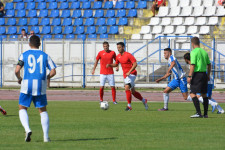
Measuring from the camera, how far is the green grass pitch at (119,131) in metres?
10.0

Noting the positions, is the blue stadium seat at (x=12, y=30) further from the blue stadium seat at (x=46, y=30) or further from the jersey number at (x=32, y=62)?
the jersey number at (x=32, y=62)

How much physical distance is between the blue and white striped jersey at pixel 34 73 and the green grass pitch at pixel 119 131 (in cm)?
92

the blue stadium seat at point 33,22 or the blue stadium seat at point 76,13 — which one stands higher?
the blue stadium seat at point 76,13

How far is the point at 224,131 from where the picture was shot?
12.2 meters

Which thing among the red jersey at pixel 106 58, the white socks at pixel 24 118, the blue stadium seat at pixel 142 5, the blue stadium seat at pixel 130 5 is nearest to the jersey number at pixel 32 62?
the white socks at pixel 24 118

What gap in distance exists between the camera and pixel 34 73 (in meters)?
10.5

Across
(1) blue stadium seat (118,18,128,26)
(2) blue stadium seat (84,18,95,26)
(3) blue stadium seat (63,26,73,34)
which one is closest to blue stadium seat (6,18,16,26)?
(3) blue stadium seat (63,26,73,34)

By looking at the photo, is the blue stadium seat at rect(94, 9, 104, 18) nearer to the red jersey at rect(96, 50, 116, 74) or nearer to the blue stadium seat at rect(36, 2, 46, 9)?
the blue stadium seat at rect(36, 2, 46, 9)

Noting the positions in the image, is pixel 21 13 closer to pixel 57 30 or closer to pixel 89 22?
pixel 57 30

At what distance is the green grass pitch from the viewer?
32.9ft

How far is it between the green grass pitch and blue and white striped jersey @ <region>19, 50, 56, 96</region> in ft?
3.01

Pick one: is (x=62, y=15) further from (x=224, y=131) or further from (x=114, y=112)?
(x=224, y=131)

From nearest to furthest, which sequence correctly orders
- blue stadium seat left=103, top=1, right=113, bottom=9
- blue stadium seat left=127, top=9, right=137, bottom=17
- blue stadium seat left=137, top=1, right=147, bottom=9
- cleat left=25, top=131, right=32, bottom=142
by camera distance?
cleat left=25, top=131, right=32, bottom=142
blue stadium seat left=127, top=9, right=137, bottom=17
blue stadium seat left=137, top=1, right=147, bottom=9
blue stadium seat left=103, top=1, right=113, bottom=9

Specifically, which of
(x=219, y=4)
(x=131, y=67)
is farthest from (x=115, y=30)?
(x=131, y=67)
